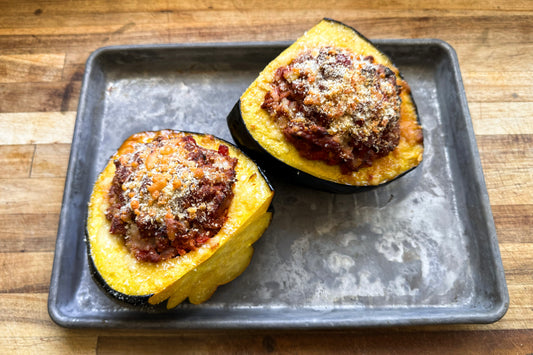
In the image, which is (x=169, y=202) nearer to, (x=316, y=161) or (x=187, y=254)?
(x=187, y=254)

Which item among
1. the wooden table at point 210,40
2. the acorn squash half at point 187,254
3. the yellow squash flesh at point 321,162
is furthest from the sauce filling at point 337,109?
the wooden table at point 210,40

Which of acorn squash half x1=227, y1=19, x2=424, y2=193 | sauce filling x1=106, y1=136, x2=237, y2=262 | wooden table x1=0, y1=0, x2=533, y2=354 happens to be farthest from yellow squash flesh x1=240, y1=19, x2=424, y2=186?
wooden table x1=0, y1=0, x2=533, y2=354

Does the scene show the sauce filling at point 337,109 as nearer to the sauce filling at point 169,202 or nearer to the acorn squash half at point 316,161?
the acorn squash half at point 316,161

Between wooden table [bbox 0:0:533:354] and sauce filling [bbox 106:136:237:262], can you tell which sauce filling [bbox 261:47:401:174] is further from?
wooden table [bbox 0:0:533:354]

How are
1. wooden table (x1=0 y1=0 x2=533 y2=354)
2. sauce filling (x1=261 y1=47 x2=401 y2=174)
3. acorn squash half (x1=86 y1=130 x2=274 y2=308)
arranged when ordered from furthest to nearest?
wooden table (x1=0 y1=0 x2=533 y2=354) < sauce filling (x1=261 y1=47 x2=401 y2=174) < acorn squash half (x1=86 y1=130 x2=274 y2=308)

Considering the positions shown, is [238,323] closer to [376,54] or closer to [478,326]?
[478,326]

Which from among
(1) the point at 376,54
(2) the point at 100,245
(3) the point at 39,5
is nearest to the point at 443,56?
(1) the point at 376,54
